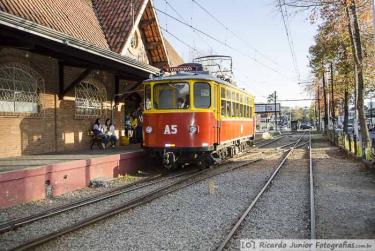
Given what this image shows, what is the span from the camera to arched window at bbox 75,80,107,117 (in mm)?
17641

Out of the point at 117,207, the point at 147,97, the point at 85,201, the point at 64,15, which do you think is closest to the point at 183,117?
the point at 147,97

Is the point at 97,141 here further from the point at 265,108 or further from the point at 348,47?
the point at 265,108

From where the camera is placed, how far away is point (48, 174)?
10867 mm

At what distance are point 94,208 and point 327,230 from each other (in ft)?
14.7

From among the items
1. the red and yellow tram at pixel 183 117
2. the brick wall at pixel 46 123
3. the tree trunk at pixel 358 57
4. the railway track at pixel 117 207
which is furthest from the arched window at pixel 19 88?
the tree trunk at pixel 358 57

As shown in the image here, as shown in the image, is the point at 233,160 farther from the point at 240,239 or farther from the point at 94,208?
the point at 240,239

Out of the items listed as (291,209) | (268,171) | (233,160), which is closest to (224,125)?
(268,171)

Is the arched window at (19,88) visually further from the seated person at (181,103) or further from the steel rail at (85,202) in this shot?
the seated person at (181,103)

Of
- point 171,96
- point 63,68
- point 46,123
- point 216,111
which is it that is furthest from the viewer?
point 63,68

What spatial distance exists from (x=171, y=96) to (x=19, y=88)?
4547mm

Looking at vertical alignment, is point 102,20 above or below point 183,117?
above

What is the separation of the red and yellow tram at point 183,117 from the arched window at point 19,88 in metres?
3.45

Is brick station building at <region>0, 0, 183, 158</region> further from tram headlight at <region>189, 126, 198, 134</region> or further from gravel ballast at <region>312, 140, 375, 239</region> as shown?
gravel ballast at <region>312, 140, 375, 239</region>

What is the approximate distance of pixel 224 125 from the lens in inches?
631
